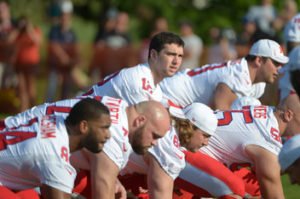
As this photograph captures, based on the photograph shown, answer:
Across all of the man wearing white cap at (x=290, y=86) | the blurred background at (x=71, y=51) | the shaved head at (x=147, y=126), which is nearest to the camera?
the shaved head at (x=147, y=126)

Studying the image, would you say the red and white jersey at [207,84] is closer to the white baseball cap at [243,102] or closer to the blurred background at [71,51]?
the white baseball cap at [243,102]

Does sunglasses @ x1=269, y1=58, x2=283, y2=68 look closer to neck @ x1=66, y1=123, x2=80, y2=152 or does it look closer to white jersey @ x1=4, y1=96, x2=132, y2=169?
white jersey @ x1=4, y1=96, x2=132, y2=169

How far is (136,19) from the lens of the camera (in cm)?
2866

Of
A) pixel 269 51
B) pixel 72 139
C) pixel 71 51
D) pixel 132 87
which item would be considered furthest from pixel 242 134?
pixel 71 51

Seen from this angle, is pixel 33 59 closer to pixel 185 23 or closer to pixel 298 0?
pixel 185 23

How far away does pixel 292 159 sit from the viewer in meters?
5.91

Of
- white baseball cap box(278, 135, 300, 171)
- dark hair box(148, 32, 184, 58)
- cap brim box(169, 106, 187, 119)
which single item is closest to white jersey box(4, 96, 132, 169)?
cap brim box(169, 106, 187, 119)

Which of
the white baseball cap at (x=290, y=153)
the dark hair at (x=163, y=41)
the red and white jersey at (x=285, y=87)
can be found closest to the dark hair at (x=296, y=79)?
the white baseball cap at (x=290, y=153)

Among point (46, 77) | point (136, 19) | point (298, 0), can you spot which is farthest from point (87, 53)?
point (136, 19)

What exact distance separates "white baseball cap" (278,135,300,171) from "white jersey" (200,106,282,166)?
144 inches

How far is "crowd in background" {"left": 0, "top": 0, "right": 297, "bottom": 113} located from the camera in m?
18.8

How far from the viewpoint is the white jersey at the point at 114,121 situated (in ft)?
28.9

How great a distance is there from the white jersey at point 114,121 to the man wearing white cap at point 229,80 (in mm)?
2285

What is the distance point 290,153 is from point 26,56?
13.3 metres
